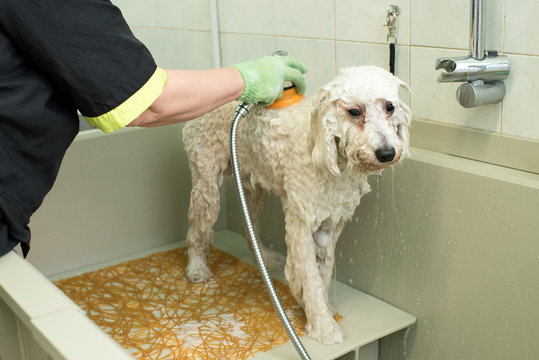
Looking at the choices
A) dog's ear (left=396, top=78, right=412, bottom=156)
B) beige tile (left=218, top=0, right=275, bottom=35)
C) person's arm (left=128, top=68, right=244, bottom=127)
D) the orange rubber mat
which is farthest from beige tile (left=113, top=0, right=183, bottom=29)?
dog's ear (left=396, top=78, right=412, bottom=156)

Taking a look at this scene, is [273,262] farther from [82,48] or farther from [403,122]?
[82,48]

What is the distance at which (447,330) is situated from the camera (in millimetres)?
1658

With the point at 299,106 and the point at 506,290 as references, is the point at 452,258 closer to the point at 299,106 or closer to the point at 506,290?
the point at 506,290

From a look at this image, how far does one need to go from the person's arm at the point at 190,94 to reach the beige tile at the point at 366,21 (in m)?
0.51

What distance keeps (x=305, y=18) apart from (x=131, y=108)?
1047 millimetres

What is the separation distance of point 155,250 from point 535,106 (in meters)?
1.42

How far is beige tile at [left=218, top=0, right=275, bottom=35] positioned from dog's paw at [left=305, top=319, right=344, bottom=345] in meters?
1.00

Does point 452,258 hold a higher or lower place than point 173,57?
lower

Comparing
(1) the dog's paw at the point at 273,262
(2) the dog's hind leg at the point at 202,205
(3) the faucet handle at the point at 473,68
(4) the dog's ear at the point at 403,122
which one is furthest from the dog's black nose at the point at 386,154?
(1) the dog's paw at the point at 273,262

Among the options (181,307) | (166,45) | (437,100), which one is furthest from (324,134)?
(166,45)

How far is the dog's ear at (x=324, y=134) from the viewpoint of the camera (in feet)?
4.46

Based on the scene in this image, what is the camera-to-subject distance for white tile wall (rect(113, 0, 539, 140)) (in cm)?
145

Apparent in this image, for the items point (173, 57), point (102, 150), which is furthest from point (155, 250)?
point (173, 57)

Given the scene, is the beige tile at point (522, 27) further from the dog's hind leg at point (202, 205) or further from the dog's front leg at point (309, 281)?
the dog's hind leg at point (202, 205)
